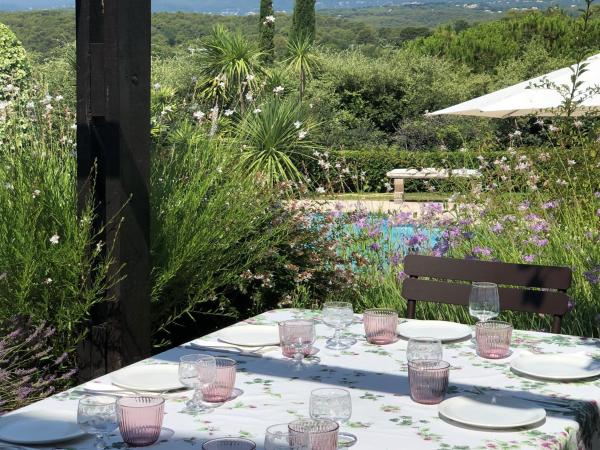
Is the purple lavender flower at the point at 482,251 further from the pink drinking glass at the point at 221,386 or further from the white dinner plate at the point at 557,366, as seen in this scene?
the pink drinking glass at the point at 221,386

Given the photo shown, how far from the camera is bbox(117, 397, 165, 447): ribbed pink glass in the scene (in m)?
1.64

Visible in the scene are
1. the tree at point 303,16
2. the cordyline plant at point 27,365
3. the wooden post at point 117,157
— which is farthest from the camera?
the tree at point 303,16

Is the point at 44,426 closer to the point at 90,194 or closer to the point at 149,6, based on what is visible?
the point at 90,194

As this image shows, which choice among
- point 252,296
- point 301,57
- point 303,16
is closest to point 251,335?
point 252,296

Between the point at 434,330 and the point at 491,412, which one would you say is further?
the point at 434,330

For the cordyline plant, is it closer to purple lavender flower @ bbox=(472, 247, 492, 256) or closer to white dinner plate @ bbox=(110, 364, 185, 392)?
white dinner plate @ bbox=(110, 364, 185, 392)

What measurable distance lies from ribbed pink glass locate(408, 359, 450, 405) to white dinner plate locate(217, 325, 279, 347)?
2.08ft

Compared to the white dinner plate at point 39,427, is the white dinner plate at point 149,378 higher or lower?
lower

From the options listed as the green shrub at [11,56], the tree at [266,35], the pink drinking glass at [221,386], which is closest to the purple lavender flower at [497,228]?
the pink drinking glass at [221,386]

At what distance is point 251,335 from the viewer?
258cm

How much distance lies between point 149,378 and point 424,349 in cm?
68

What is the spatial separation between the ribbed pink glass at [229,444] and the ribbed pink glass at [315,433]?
11cm

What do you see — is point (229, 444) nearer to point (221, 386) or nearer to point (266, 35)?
point (221, 386)

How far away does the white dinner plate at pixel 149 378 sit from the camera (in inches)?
80.2
